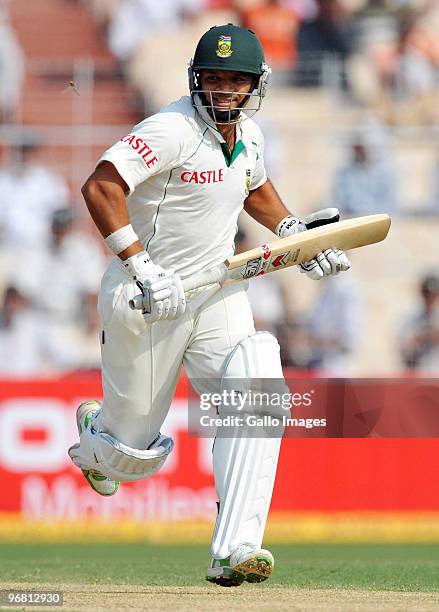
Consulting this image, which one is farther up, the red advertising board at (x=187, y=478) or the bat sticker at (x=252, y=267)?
the bat sticker at (x=252, y=267)

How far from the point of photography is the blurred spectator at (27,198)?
10281mm

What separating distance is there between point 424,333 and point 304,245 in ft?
15.7

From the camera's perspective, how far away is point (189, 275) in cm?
502

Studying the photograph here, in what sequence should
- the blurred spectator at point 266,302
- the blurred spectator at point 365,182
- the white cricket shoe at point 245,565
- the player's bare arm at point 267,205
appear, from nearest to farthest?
1. the white cricket shoe at point 245,565
2. the player's bare arm at point 267,205
3. the blurred spectator at point 266,302
4. the blurred spectator at point 365,182

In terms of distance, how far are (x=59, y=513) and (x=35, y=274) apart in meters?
2.32

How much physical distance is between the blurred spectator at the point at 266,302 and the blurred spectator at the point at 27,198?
5.17ft

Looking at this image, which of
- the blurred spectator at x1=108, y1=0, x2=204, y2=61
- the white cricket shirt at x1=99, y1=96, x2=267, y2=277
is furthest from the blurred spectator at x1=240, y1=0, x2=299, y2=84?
the white cricket shirt at x1=99, y1=96, x2=267, y2=277

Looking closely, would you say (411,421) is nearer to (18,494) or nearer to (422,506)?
(422,506)

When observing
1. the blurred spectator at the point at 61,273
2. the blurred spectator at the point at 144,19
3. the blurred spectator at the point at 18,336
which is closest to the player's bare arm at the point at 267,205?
the blurred spectator at the point at 18,336

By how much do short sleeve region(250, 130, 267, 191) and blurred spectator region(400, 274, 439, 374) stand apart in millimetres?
4300

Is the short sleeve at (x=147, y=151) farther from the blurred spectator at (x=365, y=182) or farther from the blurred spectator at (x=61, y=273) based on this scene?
the blurred spectator at (x=365, y=182)

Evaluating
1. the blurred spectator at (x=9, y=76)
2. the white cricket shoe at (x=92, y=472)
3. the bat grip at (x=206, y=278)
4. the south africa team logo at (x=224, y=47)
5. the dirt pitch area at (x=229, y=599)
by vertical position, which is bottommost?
the dirt pitch area at (x=229, y=599)

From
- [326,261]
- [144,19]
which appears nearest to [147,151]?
[326,261]

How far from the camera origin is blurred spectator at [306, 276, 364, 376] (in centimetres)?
962
